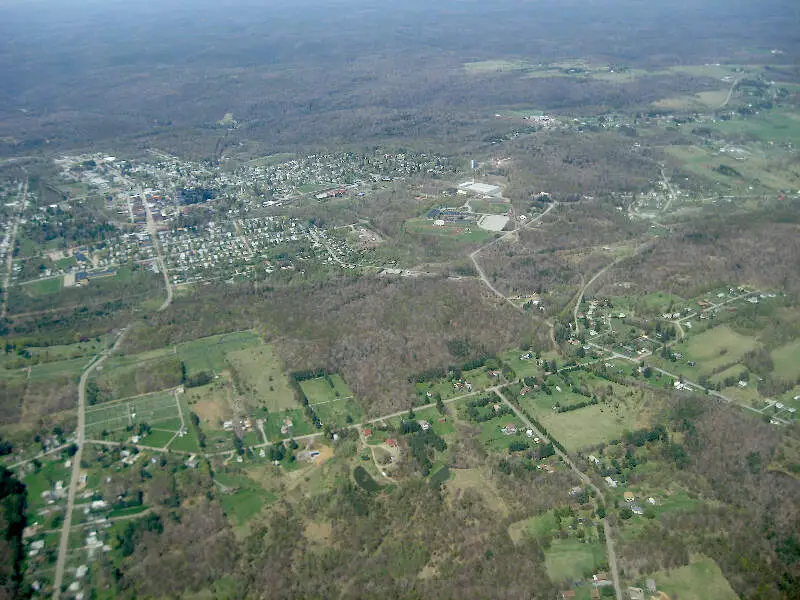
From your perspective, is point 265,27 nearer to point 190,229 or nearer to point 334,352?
point 190,229

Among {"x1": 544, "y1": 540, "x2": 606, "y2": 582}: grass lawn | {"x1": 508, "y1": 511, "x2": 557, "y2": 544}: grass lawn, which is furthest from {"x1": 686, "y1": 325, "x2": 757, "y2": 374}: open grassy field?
{"x1": 544, "y1": 540, "x2": 606, "y2": 582}: grass lawn

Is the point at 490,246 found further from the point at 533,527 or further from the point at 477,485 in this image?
the point at 533,527

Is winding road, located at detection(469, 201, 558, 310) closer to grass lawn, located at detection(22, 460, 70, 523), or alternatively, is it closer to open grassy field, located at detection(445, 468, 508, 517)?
open grassy field, located at detection(445, 468, 508, 517)

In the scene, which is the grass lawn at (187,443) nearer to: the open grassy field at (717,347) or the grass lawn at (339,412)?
the grass lawn at (339,412)

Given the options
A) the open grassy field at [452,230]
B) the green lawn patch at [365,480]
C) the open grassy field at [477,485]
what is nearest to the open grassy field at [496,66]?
the open grassy field at [452,230]

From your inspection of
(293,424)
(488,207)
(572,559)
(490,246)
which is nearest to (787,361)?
(572,559)

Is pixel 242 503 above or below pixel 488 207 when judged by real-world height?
above
